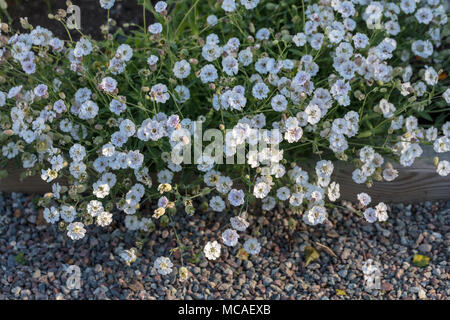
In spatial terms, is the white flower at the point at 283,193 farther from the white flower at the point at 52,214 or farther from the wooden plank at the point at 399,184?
→ the white flower at the point at 52,214

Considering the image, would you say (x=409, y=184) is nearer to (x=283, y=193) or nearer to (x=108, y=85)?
(x=283, y=193)

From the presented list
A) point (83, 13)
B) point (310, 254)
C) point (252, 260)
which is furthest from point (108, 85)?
point (83, 13)

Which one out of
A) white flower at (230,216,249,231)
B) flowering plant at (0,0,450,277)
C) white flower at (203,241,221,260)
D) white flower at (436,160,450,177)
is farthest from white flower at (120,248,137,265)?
white flower at (436,160,450,177)

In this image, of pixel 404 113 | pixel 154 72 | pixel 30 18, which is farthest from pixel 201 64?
pixel 30 18

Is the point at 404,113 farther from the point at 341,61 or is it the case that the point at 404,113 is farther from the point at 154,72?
the point at 154,72

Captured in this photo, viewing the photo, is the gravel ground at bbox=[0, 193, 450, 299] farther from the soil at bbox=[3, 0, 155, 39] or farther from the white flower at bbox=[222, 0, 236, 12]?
the soil at bbox=[3, 0, 155, 39]
